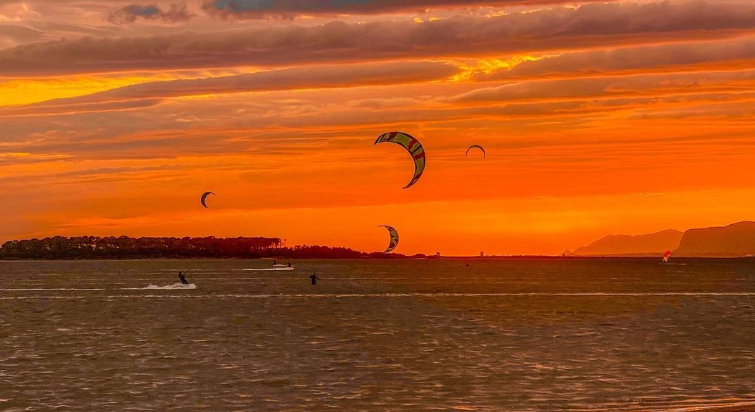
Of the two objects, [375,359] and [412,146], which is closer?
[375,359]

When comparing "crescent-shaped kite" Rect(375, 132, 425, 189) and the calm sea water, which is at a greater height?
"crescent-shaped kite" Rect(375, 132, 425, 189)

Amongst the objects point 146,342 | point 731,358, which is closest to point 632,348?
point 731,358

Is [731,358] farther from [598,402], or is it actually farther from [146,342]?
[146,342]

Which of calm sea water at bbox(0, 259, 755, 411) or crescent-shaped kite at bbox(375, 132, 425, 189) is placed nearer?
calm sea water at bbox(0, 259, 755, 411)

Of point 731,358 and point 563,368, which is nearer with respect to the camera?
point 563,368

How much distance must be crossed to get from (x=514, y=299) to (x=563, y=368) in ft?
227

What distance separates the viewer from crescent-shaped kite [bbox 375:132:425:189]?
225 ft

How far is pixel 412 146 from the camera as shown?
70000 millimetres

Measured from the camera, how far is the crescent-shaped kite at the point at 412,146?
68.5 meters

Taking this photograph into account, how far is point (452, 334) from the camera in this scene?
192 feet

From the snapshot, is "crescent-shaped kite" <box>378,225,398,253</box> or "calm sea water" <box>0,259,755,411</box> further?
"crescent-shaped kite" <box>378,225,398,253</box>

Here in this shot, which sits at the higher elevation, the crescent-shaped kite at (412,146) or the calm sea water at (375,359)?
the crescent-shaped kite at (412,146)

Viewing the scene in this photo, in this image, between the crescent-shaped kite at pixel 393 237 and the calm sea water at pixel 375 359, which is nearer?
the calm sea water at pixel 375 359

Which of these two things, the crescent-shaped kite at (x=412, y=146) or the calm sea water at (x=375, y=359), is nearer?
the calm sea water at (x=375, y=359)
